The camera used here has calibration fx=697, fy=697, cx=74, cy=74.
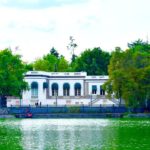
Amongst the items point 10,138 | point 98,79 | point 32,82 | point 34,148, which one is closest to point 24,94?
point 32,82

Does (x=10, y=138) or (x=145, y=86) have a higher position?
(x=145, y=86)

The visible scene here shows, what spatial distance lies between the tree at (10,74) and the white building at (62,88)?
8.82 meters

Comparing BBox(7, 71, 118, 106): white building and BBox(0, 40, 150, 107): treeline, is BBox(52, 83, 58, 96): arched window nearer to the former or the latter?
BBox(7, 71, 118, 106): white building

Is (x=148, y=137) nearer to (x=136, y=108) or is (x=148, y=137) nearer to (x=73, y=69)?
(x=136, y=108)

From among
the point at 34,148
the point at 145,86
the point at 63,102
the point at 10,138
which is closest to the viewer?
the point at 34,148

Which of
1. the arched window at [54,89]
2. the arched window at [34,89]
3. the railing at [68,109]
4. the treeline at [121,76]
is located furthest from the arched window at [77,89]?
the railing at [68,109]

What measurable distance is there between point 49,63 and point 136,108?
53.6m

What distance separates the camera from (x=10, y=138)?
146 feet

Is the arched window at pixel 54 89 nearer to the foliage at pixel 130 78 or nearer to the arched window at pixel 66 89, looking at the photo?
the arched window at pixel 66 89

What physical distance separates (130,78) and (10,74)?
790 inches

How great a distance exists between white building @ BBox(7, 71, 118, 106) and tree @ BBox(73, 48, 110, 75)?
15412 mm

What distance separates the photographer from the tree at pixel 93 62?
435 feet

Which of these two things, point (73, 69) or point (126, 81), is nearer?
point (126, 81)

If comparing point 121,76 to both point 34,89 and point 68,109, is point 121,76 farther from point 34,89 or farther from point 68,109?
point 34,89
